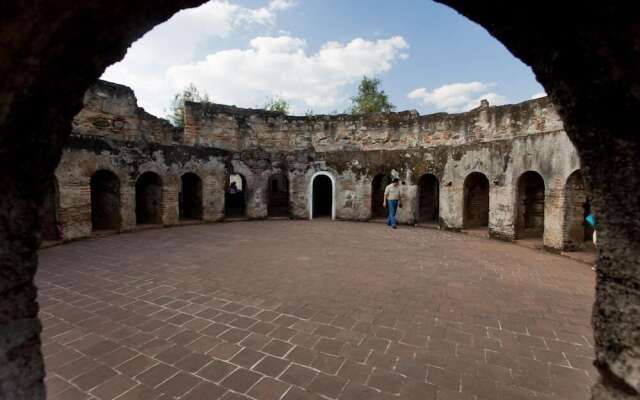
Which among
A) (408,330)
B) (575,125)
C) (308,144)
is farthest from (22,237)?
(308,144)

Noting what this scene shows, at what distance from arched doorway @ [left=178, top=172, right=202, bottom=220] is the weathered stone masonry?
8cm

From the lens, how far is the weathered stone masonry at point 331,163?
873 centimetres

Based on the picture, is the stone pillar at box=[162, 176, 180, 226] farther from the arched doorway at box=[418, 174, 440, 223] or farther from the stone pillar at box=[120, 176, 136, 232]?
the arched doorway at box=[418, 174, 440, 223]

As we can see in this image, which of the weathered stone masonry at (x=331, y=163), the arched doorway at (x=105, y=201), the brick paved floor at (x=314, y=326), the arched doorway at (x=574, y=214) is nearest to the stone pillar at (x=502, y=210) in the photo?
the weathered stone masonry at (x=331, y=163)

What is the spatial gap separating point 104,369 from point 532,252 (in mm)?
9319

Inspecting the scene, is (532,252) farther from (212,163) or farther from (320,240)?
(212,163)

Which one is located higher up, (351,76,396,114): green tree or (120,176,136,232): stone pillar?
(351,76,396,114): green tree

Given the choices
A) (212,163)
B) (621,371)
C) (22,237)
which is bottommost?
(621,371)

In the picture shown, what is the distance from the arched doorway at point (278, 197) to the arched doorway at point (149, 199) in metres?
6.09

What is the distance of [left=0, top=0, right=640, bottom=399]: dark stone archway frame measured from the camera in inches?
49.5

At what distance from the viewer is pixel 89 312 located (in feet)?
13.6

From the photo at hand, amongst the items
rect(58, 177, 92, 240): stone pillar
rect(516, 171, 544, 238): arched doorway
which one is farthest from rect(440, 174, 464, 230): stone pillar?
rect(58, 177, 92, 240): stone pillar

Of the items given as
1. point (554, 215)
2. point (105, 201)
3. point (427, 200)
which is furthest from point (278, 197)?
point (554, 215)

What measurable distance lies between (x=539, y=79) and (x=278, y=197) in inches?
733
